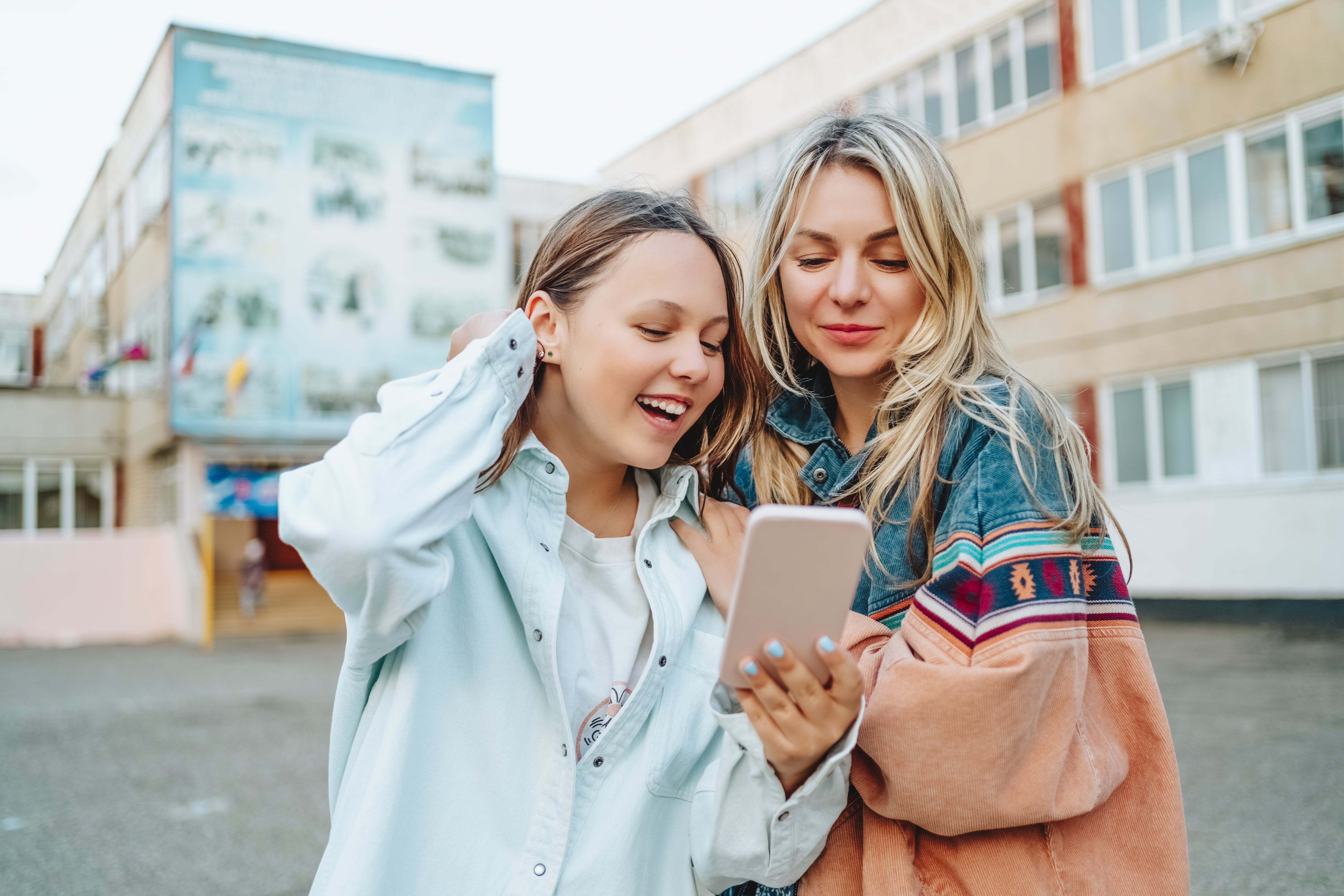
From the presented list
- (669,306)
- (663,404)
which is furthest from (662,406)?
(669,306)

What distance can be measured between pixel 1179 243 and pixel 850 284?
48.1 feet

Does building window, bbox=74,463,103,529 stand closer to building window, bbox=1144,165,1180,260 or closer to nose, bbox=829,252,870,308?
building window, bbox=1144,165,1180,260

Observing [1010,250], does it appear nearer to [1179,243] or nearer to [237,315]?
[1179,243]

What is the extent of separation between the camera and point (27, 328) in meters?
35.2

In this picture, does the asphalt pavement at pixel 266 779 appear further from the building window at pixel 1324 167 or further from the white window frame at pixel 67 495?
the white window frame at pixel 67 495

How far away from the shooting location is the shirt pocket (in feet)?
5.50

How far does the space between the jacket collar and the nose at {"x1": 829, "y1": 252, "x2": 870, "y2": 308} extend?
230 millimetres

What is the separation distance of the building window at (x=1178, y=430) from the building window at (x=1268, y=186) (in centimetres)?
227

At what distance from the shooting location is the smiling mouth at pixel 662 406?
1755 millimetres

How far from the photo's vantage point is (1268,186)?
13453 mm

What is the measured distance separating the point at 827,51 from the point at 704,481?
1990cm

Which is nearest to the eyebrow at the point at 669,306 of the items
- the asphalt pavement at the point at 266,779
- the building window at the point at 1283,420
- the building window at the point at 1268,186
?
the asphalt pavement at the point at 266,779

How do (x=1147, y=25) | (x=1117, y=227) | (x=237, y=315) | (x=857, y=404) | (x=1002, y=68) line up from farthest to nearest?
(x=237, y=315) < (x=1002, y=68) < (x=1117, y=227) < (x=1147, y=25) < (x=857, y=404)

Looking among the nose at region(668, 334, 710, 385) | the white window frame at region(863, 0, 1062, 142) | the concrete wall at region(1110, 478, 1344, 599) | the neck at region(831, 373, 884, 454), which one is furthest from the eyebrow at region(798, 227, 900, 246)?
the white window frame at region(863, 0, 1062, 142)
